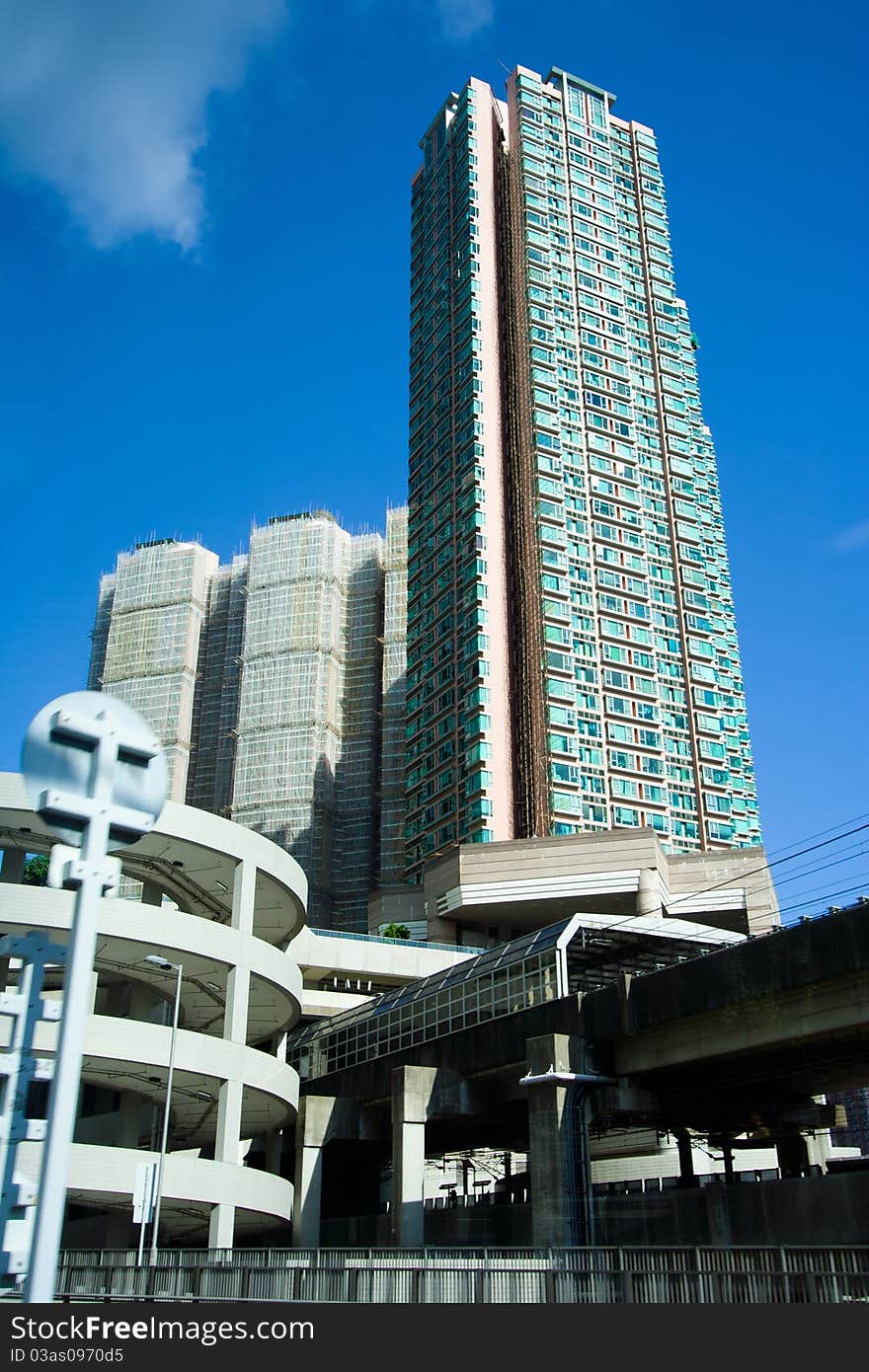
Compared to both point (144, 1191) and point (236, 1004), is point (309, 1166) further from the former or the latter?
point (144, 1191)

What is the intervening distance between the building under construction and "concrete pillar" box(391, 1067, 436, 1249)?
80.0m

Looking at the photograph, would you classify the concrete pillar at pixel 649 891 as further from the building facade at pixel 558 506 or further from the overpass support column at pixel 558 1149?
the overpass support column at pixel 558 1149

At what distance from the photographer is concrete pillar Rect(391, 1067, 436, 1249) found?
42.3 m

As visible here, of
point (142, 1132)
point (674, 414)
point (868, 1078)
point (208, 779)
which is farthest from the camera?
point (208, 779)

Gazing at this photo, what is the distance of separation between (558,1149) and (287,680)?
105 metres

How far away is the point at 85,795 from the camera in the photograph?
10.0m

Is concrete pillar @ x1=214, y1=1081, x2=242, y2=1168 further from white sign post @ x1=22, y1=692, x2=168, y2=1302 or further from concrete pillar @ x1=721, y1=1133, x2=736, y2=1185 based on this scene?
white sign post @ x1=22, y1=692, x2=168, y2=1302

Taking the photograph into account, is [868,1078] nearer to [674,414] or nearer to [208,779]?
[674,414]

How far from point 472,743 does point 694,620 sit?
28716 millimetres

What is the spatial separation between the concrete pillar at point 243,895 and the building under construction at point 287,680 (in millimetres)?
78317

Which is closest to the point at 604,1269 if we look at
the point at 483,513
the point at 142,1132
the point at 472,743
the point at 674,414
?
the point at 142,1132

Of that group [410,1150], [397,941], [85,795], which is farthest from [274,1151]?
[85,795]

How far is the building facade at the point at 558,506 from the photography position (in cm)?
10031

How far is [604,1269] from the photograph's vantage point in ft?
68.3
